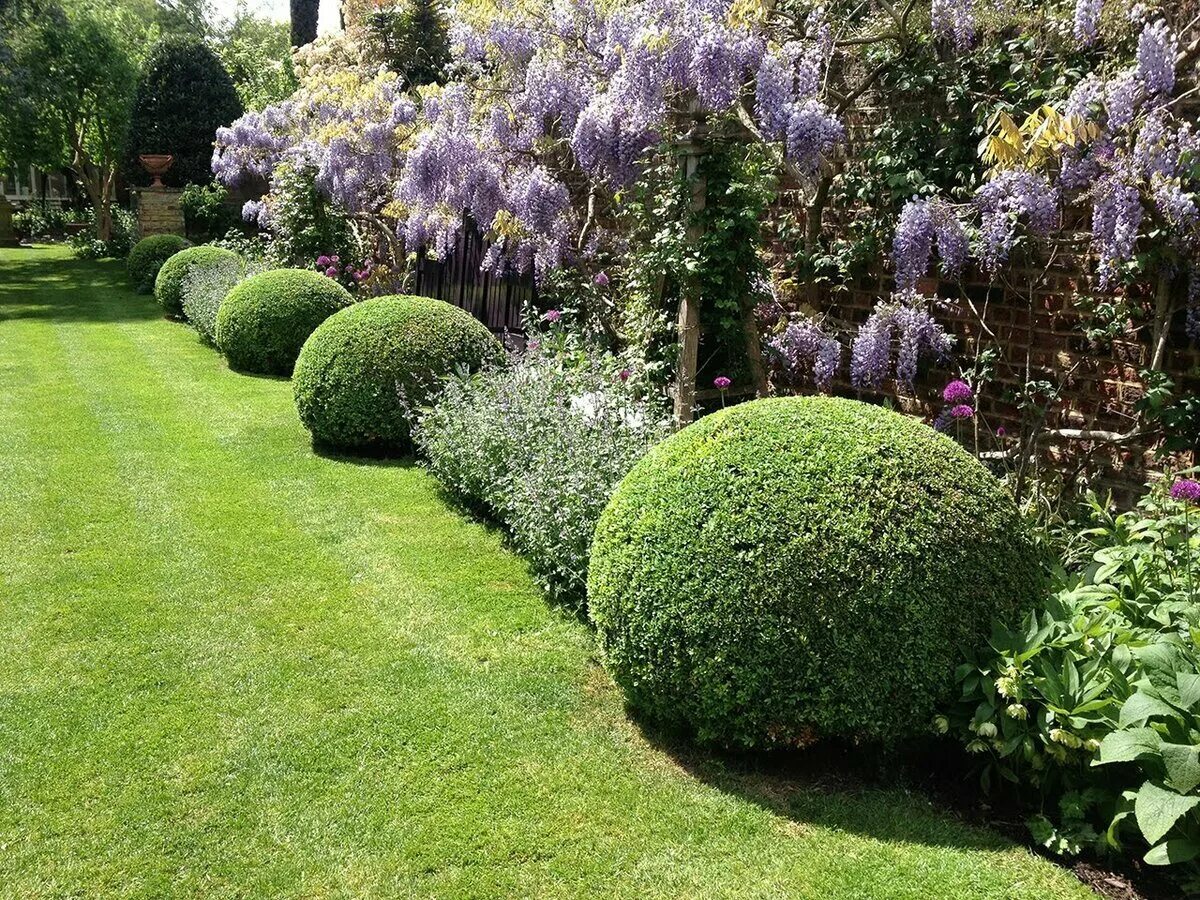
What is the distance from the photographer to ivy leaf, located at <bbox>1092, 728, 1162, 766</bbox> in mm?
2449

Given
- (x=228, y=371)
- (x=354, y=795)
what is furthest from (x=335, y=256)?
(x=354, y=795)

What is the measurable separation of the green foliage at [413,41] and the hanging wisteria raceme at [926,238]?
1086 cm

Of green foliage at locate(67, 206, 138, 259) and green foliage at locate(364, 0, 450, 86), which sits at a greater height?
green foliage at locate(364, 0, 450, 86)

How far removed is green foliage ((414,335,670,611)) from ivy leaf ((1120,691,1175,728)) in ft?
7.42

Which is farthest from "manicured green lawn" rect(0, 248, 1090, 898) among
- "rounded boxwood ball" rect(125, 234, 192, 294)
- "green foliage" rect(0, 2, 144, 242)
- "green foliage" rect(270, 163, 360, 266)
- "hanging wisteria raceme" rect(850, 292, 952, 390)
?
"green foliage" rect(0, 2, 144, 242)

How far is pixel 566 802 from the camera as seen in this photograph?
306 centimetres

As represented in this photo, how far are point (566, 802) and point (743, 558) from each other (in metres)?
0.97

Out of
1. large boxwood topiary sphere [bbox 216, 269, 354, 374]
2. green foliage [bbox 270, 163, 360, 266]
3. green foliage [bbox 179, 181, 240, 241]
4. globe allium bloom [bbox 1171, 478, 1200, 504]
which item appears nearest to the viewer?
globe allium bloom [bbox 1171, 478, 1200, 504]

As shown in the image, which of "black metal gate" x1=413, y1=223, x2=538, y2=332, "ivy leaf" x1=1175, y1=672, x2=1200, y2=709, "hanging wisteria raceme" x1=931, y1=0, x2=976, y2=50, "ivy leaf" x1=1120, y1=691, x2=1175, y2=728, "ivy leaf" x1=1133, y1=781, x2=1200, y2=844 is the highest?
"hanging wisteria raceme" x1=931, y1=0, x2=976, y2=50

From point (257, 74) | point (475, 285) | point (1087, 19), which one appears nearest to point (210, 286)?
point (475, 285)

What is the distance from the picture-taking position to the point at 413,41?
14.0 m

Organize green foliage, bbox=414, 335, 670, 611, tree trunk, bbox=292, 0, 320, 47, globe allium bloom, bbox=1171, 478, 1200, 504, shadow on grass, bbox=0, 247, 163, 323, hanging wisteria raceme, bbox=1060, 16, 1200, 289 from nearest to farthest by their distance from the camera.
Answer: globe allium bloom, bbox=1171, 478, 1200, 504, hanging wisteria raceme, bbox=1060, 16, 1200, 289, green foliage, bbox=414, 335, 670, 611, shadow on grass, bbox=0, 247, 163, 323, tree trunk, bbox=292, 0, 320, 47

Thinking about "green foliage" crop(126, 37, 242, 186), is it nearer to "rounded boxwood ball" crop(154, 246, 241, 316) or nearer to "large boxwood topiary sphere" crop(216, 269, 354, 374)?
"rounded boxwood ball" crop(154, 246, 241, 316)

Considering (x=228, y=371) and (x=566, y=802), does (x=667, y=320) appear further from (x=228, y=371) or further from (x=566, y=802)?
(x=228, y=371)
